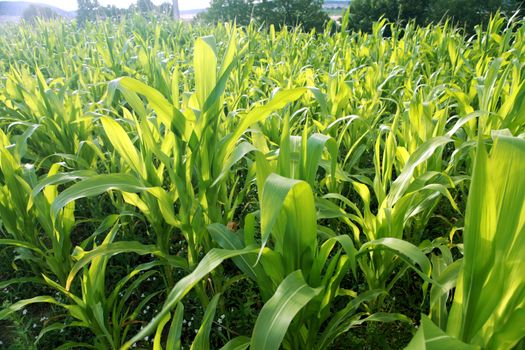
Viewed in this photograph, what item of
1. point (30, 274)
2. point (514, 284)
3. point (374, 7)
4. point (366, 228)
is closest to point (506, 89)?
point (366, 228)

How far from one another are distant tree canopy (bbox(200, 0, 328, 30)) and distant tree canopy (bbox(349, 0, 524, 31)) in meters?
1.05

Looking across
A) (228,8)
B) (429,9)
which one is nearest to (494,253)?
(429,9)

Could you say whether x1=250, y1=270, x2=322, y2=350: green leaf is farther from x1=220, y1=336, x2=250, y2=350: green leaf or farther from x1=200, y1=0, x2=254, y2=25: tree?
x1=200, y1=0, x2=254, y2=25: tree

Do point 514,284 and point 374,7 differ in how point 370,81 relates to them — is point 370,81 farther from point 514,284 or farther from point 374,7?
point 374,7

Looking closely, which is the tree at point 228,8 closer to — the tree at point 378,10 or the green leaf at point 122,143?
the tree at point 378,10

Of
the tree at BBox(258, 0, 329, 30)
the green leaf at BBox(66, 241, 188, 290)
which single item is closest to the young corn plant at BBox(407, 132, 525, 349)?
the green leaf at BBox(66, 241, 188, 290)

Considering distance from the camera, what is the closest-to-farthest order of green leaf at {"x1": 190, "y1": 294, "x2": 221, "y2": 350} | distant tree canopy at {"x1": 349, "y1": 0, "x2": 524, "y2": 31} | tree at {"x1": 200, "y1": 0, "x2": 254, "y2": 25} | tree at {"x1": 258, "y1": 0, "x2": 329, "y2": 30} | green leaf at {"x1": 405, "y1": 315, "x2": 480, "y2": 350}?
green leaf at {"x1": 405, "y1": 315, "x2": 480, "y2": 350} → green leaf at {"x1": 190, "y1": 294, "x2": 221, "y2": 350} → distant tree canopy at {"x1": 349, "y1": 0, "x2": 524, "y2": 31} → tree at {"x1": 258, "y1": 0, "x2": 329, "y2": 30} → tree at {"x1": 200, "y1": 0, "x2": 254, "y2": 25}

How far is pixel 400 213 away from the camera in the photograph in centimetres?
88

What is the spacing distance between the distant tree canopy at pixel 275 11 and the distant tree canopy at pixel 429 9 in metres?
1.05

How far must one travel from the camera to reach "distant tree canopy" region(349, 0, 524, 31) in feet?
35.3

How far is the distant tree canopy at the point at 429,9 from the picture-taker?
10.8m

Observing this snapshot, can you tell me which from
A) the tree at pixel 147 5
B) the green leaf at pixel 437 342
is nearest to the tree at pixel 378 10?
the tree at pixel 147 5

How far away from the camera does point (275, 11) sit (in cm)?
1262

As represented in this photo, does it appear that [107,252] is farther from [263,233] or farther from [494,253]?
[494,253]
